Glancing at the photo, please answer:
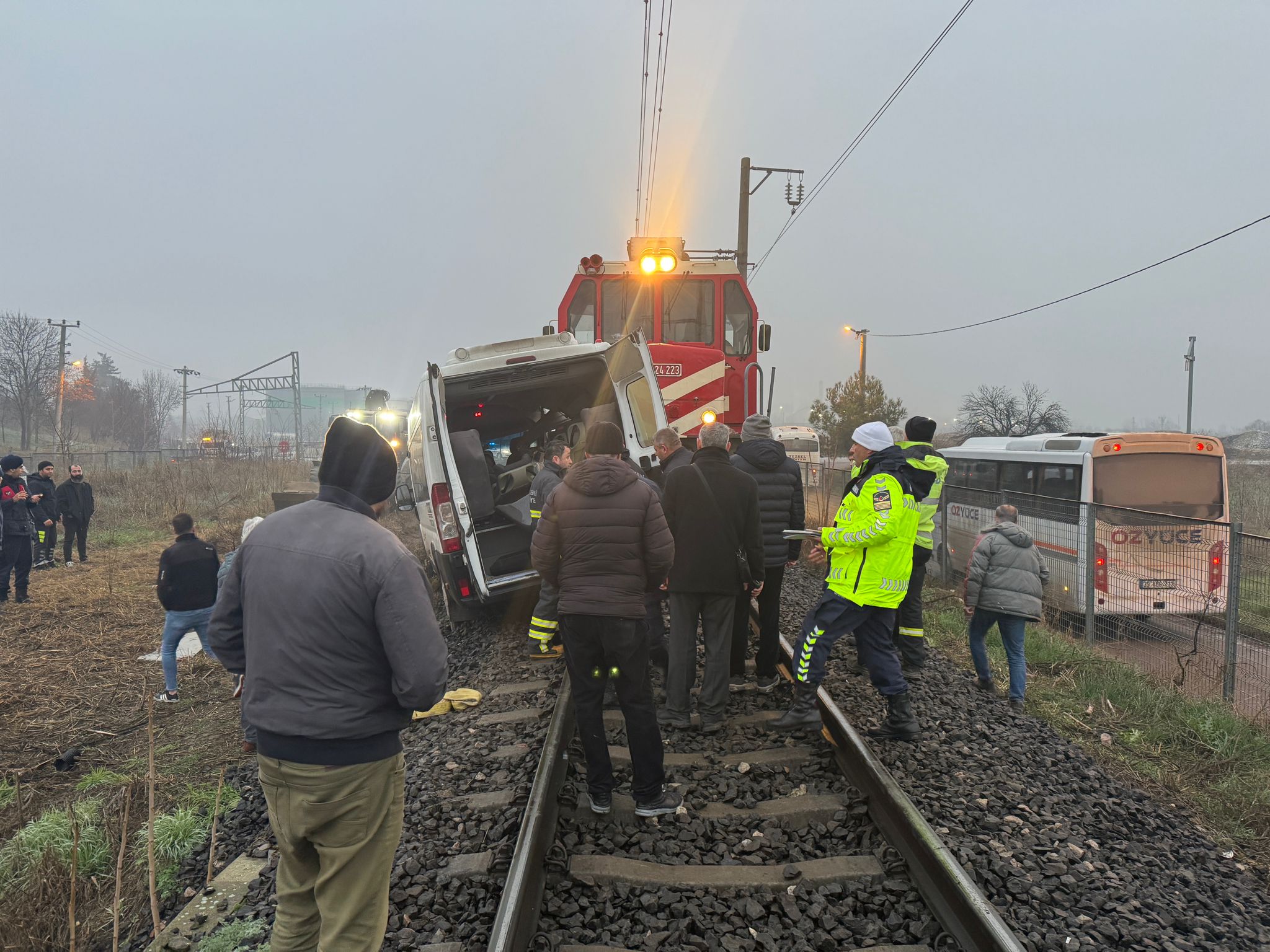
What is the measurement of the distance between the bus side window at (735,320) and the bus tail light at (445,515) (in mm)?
4527

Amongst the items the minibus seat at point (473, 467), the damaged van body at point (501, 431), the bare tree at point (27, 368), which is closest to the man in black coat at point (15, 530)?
the damaged van body at point (501, 431)

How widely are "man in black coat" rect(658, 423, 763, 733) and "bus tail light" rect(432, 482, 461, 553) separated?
8.84ft

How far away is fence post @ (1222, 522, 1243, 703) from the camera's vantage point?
5750mm

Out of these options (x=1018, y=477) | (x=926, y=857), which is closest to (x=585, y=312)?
(x=1018, y=477)

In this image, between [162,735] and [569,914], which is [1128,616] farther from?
[162,735]

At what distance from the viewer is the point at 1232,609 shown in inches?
228

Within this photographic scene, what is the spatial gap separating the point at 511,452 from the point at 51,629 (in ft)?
20.2

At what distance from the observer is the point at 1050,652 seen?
6.84 m

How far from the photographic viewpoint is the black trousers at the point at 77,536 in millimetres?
13336

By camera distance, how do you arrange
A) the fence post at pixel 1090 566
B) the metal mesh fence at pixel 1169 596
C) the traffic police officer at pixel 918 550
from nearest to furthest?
1. the traffic police officer at pixel 918 550
2. the metal mesh fence at pixel 1169 596
3. the fence post at pixel 1090 566

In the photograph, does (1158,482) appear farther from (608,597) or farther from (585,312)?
(608,597)

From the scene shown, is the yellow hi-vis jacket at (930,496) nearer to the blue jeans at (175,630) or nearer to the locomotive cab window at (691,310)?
the locomotive cab window at (691,310)

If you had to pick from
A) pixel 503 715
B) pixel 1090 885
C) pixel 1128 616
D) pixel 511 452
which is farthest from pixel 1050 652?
pixel 511 452

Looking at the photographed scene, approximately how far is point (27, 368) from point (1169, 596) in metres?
66.3
